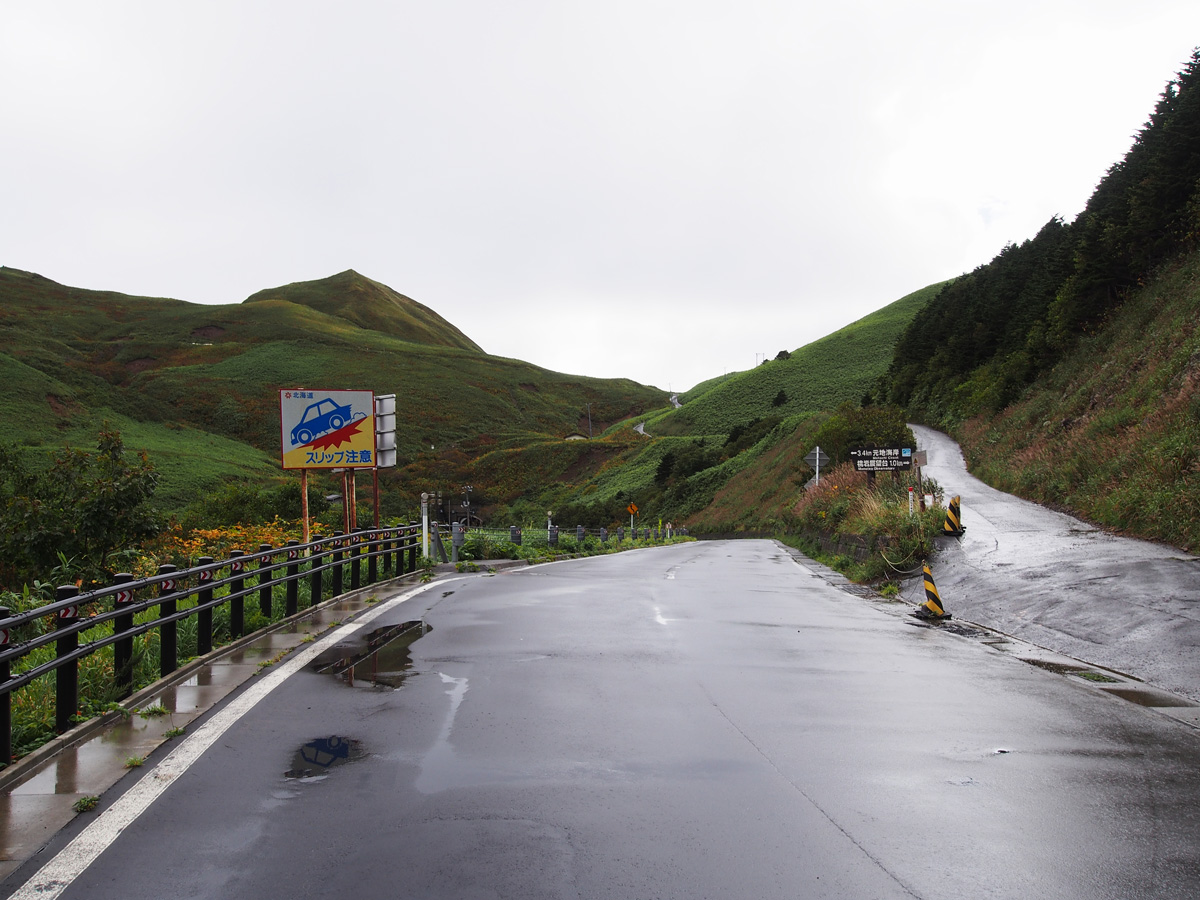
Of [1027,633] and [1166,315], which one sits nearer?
[1027,633]

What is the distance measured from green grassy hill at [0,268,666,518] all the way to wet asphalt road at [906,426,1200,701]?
5645 centimetres

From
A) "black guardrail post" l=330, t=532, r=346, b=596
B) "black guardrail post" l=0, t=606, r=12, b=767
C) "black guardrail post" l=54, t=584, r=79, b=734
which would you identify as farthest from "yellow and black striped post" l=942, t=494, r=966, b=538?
"black guardrail post" l=0, t=606, r=12, b=767

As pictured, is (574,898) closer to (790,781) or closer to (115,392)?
(790,781)

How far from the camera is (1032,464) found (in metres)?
29.9

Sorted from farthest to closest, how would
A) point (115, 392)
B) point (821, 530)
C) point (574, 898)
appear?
point (115, 392), point (821, 530), point (574, 898)

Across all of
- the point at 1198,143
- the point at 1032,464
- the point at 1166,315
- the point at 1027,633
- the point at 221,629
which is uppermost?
the point at 1198,143

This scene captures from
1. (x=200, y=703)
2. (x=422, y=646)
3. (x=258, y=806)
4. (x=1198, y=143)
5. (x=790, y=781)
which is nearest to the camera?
(x=258, y=806)

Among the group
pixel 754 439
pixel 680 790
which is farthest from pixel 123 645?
pixel 754 439

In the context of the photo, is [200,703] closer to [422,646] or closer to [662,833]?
[422,646]

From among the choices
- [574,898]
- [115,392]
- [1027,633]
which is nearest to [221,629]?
[574,898]

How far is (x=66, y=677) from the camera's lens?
19.2 feet

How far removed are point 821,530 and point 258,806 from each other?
29242 mm

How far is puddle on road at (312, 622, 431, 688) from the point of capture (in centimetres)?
749

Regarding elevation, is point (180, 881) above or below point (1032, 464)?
below
